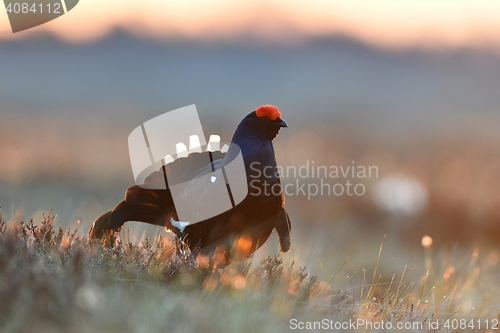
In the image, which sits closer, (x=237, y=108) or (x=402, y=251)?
(x=402, y=251)

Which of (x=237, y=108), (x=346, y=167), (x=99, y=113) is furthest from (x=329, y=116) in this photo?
(x=346, y=167)

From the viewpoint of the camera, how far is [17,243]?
361 centimetres

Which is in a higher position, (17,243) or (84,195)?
(17,243)

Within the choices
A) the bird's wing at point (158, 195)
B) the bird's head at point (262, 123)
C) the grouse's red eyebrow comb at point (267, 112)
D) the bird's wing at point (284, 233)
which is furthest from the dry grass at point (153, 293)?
the grouse's red eyebrow comb at point (267, 112)

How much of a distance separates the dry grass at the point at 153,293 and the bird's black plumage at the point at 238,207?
304 millimetres

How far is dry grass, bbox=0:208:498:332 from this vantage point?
Answer: 3027 mm

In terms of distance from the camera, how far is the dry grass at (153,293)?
9.93 feet

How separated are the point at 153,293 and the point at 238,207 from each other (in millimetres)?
1365

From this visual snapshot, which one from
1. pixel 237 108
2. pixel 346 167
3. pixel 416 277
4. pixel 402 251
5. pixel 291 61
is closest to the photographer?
pixel 416 277

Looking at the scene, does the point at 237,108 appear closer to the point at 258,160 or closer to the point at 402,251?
the point at 402,251

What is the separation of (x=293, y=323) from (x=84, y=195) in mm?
8224

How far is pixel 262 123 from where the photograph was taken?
4941 millimetres

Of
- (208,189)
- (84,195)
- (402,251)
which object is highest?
(208,189)

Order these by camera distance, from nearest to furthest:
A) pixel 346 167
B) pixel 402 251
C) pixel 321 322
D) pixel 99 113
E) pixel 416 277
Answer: pixel 321 322 < pixel 416 277 < pixel 402 251 < pixel 346 167 < pixel 99 113
